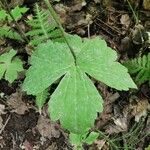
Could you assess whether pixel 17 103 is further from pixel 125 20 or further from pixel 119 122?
pixel 125 20

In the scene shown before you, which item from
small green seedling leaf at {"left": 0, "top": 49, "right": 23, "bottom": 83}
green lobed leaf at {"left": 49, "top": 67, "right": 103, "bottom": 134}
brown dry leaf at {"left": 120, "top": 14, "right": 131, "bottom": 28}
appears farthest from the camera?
brown dry leaf at {"left": 120, "top": 14, "right": 131, "bottom": 28}

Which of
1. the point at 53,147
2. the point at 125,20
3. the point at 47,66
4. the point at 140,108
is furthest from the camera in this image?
the point at 125,20

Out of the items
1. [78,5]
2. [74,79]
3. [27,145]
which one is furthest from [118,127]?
[78,5]

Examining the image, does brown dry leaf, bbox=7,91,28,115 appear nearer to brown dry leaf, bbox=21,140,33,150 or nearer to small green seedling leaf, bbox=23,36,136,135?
brown dry leaf, bbox=21,140,33,150

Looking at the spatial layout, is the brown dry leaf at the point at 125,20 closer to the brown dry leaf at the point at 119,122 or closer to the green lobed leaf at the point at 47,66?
the brown dry leaf at the point at 119,122

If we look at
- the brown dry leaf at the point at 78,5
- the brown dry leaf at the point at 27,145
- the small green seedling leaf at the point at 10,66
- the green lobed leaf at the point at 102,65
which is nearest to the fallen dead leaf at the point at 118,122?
the brown dry leaf at the point at 27,145

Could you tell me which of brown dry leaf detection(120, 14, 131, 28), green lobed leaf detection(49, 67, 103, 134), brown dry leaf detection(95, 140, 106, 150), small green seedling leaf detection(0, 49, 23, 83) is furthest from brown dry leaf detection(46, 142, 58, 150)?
brown dry leaf detection(120, 14, 131, 28)

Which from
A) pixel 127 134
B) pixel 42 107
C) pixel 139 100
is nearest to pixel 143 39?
pixel 139 100
